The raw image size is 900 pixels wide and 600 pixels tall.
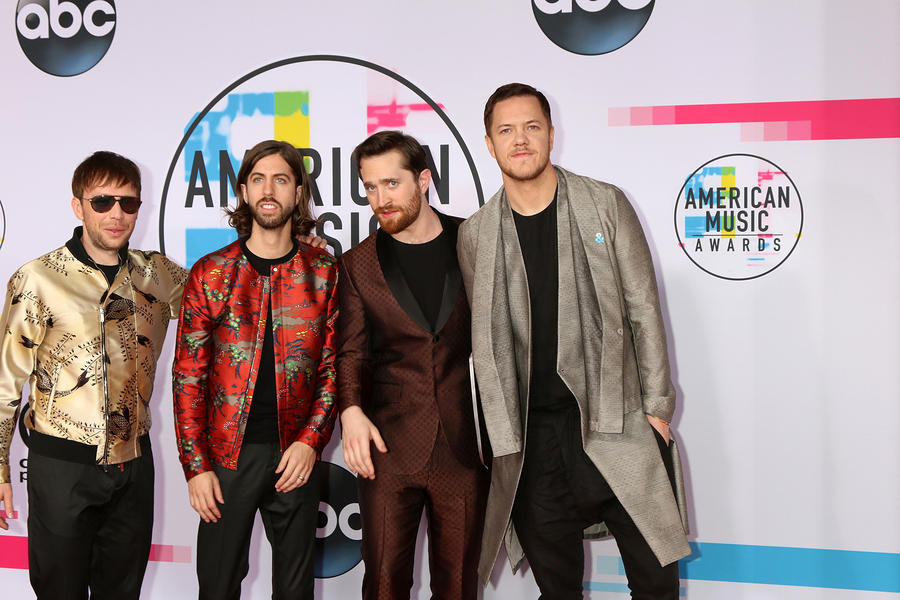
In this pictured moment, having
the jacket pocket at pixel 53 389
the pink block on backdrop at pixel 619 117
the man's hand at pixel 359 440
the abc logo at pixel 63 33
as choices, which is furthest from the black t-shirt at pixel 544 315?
the abc logo at pixel 63 33

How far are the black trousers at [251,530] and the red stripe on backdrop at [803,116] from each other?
210 cm

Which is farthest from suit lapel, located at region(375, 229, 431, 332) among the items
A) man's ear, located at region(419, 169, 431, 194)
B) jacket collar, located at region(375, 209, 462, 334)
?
man's ear, located at region(419, 169, 431, 194)

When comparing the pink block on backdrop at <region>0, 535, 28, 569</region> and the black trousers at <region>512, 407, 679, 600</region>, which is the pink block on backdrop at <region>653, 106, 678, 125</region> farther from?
the pink block on backdrop at <region>0, 535, 28, 569</region>

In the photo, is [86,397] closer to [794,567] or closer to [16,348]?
[16,348]

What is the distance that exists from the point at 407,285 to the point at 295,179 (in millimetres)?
618

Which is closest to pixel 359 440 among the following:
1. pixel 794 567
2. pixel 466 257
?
pixel 466 257

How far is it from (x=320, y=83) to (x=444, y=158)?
727 millimetres

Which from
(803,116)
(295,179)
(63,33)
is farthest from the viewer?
(63,33)

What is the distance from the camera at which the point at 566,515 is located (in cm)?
219

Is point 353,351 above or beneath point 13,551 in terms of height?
above

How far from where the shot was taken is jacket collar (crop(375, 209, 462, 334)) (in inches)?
89.0

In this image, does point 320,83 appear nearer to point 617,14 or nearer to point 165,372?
point 617,14

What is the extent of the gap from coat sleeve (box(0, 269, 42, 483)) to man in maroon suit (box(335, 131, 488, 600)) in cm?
111

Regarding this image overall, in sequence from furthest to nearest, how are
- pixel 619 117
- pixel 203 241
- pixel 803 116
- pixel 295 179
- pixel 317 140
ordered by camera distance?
pixel 203 241, pixel 317 140, pixel 619 117, pixel 803 116, pixel 295 179
